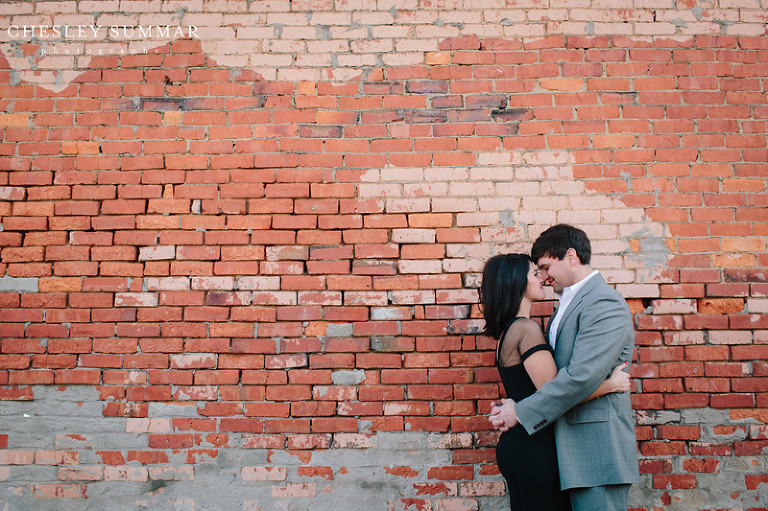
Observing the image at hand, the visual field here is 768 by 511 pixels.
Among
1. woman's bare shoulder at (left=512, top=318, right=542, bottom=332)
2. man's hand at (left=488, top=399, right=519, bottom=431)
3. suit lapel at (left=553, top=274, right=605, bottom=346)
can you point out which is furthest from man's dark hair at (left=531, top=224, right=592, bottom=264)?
man's hand at (left=488, top=399, right=519, bottom=431)

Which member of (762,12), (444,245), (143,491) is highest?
(762,12)

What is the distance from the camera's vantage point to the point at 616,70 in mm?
3154

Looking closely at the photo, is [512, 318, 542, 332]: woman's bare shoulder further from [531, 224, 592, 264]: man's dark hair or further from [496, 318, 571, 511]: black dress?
[531, 224, 592, 264]: man's dark hair

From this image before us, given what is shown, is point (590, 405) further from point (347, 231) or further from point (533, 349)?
point (347, 231)

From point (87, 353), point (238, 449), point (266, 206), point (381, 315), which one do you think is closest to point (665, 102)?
point (381, 315)

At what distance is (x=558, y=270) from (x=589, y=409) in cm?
67

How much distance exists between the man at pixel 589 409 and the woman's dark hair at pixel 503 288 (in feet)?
0.84

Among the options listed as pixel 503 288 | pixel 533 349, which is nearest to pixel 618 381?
pixel 533 349

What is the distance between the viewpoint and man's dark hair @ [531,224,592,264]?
252 cm

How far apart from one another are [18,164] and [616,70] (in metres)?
3.78

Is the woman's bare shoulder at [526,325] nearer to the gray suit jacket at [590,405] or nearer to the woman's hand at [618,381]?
the gray suit jacket at [590,405]

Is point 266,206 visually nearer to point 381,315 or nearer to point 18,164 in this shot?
point 381,315

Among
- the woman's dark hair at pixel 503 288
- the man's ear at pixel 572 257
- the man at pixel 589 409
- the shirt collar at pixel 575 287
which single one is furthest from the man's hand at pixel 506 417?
the man's ear at pixel 572 257

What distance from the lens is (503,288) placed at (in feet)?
8.07
